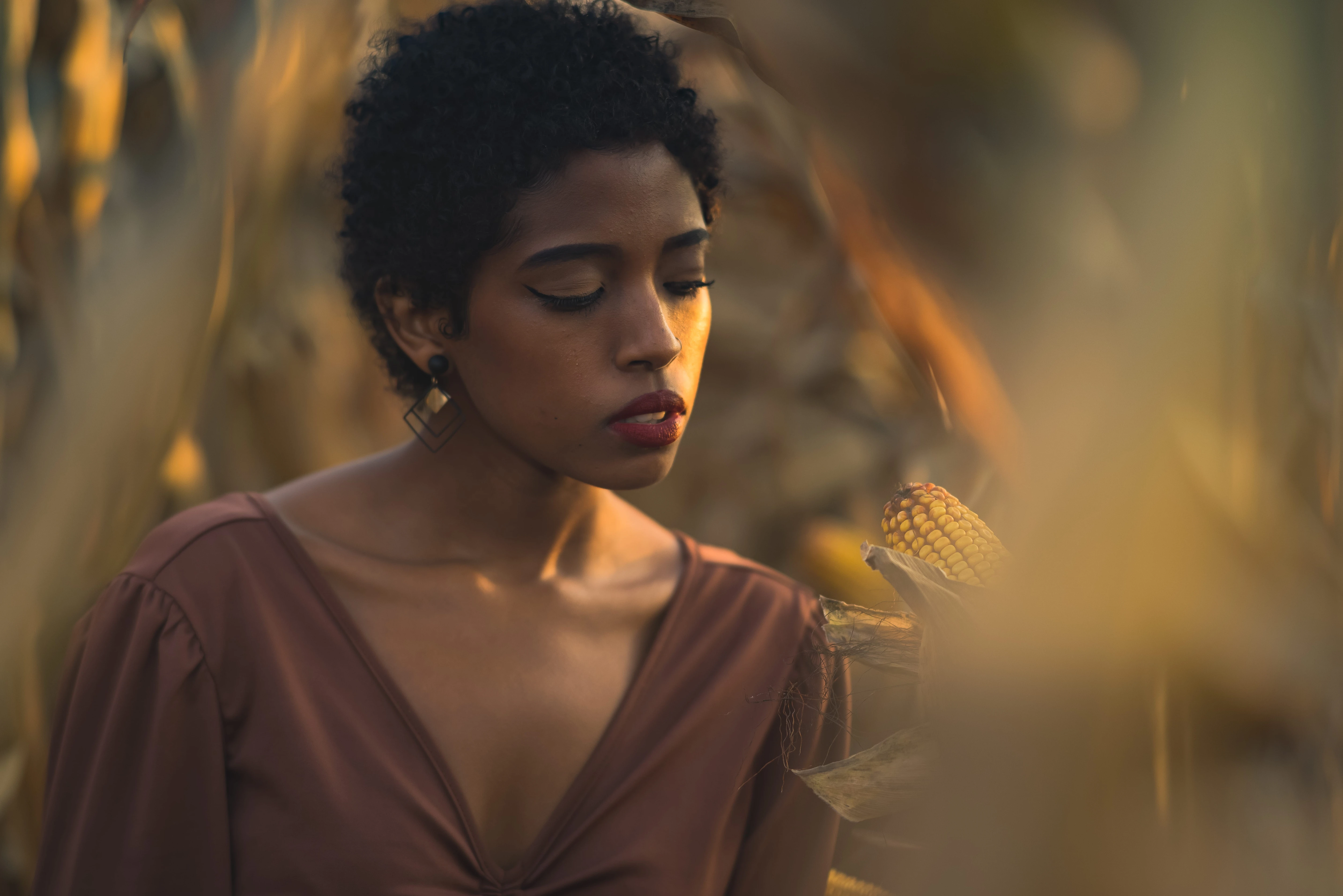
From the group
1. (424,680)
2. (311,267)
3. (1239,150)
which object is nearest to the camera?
(1239,150)

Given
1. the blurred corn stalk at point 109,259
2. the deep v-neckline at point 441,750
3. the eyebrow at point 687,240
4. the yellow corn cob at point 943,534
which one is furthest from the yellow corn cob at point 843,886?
the blurred corn stalk at point 109,259

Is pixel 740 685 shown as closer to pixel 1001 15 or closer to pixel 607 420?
pixel 607 420

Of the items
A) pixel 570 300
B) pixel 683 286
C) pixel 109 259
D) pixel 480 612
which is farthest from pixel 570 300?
pixel 109 259

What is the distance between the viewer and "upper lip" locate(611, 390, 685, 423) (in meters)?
0.96

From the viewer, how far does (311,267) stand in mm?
1999

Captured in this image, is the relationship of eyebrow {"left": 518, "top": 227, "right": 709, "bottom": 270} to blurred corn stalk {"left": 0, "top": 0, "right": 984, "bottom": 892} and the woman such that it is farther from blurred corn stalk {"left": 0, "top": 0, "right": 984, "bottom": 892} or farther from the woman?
blurred corn stalk {"left": 0, "top": 0, "right": 984, "bottom": 892}

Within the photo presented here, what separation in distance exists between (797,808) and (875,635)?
52 cm

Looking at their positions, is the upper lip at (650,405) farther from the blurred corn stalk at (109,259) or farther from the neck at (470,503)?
the blurred corn stalk at (109,259)

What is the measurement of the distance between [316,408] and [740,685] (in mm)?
1026

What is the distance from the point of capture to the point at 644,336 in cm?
94

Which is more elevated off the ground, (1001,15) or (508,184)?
(508,184)

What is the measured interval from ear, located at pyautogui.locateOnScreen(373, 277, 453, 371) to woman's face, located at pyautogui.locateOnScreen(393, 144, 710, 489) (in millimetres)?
63

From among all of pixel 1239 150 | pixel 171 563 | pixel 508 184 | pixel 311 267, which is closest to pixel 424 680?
pixel 171 563

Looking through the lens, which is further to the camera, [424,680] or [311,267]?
[311,267]
